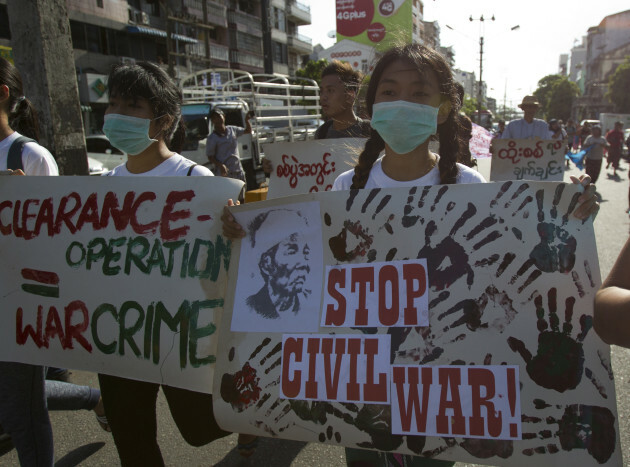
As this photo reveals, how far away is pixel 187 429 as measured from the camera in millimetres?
1983

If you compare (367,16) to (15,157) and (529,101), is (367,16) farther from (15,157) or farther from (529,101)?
(15,157)

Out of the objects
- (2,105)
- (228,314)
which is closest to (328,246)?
(228,314)

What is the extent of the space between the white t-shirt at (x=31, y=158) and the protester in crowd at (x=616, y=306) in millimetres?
2238

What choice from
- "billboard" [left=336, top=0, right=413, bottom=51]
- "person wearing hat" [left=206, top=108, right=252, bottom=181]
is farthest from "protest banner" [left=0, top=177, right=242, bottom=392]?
"billboard" [left=336, top=0, right=413, bottom=51]

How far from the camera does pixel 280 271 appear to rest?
1.70m

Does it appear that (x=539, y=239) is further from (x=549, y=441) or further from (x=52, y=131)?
(x=52, y=131)

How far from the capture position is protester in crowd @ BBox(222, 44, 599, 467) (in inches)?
70.4

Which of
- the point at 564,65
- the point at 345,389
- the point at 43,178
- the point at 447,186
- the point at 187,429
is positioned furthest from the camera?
the point at 564,65

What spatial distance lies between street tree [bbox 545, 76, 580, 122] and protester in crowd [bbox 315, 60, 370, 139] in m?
74.4

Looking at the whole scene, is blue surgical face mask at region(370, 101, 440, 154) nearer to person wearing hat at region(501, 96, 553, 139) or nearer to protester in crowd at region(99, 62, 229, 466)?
protester in crowd at region(99, 62, 229, 466)

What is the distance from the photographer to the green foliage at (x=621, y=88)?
49000 mm

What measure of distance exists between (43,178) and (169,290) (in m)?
0.80

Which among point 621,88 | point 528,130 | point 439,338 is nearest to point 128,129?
point 439,338

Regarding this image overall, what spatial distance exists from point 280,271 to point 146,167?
0.90 m
